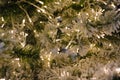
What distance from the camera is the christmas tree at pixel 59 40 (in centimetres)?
130

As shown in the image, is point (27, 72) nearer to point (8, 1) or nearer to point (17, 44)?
point (17, 44)

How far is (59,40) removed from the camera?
4.43ft

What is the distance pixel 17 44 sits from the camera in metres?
1.31

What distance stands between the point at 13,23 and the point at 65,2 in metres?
0.26

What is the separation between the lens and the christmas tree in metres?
1.30

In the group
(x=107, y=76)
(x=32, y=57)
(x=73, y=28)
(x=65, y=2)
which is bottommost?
(x=107, y=76)

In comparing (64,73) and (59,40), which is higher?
(59,40)

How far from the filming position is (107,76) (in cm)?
129

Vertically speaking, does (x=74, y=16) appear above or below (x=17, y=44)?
above

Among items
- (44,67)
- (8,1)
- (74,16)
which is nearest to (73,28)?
(74,16)

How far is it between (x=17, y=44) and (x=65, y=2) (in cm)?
30

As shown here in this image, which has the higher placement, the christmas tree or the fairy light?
the christmas tree

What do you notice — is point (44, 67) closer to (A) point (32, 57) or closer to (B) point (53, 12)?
(A) point (32, 57)

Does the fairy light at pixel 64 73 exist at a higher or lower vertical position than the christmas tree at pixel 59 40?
lower
